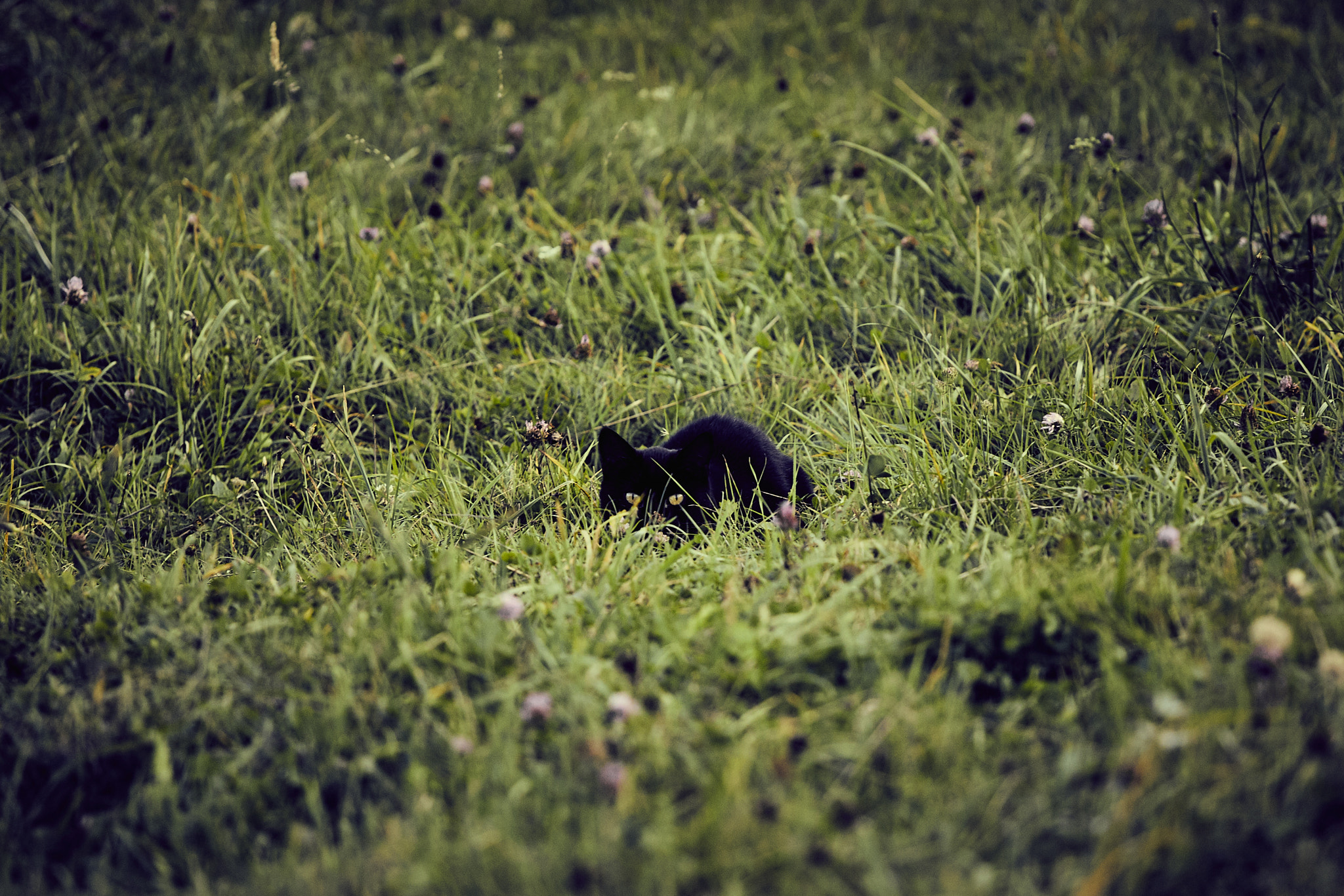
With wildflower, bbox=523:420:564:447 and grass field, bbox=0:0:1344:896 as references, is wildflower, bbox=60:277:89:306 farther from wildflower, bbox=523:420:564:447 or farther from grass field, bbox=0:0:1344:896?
wildflower, bbox=523:420:564:447

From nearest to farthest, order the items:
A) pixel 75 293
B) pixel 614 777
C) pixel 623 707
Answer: pixel 614 777 → pixel 623 707 → pixel 75 293

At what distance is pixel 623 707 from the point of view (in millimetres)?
1515

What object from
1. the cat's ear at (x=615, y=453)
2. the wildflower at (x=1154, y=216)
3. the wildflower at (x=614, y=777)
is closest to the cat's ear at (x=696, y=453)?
the cat's ear at (x=615, y=453)

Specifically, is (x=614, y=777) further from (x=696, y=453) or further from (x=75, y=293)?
(x=75, y=293)

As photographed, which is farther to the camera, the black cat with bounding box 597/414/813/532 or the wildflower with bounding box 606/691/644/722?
the black cat with bounding box 597/414/813/532

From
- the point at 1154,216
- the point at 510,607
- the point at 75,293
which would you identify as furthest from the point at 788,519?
the point at 75,293

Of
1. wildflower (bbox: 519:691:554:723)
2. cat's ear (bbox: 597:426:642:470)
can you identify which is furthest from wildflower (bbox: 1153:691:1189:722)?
cat's ear (bbox: 597:426:642:470)

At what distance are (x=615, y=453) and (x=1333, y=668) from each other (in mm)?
1767

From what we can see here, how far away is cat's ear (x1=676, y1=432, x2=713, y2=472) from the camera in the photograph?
2.46m

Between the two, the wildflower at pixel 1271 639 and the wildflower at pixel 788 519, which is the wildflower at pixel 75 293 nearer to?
the wildflower at pixel 788 519

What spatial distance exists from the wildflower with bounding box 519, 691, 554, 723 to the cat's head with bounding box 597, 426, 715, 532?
93 cm

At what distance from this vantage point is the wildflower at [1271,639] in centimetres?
147

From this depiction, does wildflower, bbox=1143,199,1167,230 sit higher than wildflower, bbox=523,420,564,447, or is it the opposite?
wildflower, bbox=1143,199,1167,230

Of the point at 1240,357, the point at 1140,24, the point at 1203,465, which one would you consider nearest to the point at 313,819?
the point at 1203,465
